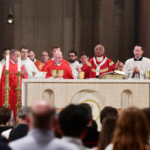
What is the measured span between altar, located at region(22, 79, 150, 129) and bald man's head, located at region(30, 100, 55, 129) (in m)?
3.98

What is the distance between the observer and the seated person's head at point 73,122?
229 cm

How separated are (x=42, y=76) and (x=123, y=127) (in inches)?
170

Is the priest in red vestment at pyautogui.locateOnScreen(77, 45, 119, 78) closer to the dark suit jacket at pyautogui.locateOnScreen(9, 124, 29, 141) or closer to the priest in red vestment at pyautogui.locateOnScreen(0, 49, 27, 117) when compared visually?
the priest in red vestment at pyautogui.locateOnScreen(0, 49, 27, 117)

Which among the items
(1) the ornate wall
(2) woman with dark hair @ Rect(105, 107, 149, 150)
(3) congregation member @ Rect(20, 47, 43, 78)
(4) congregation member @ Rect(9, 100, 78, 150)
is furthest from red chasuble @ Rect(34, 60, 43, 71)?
(4) congregation member @ Rect(9, 100, 78, 150)

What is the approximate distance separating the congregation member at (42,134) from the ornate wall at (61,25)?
8.74m

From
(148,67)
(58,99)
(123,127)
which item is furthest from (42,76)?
(123,127)

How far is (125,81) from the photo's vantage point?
616 centimetres

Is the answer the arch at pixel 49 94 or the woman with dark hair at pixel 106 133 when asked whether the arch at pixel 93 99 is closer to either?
the arch at pixel 49 94

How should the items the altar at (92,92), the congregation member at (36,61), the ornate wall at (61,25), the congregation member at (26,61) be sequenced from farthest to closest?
1. the ornate wall at (61,25)
2. the congregation member at (36,61)
3. the congregation member at (26,61)
4. the altar at (92,92)

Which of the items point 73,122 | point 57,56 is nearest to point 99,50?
point 57,56

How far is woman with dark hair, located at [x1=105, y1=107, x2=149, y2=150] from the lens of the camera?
225 centimetres

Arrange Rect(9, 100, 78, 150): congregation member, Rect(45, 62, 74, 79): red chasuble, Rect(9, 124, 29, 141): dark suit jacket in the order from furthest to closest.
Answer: Rect(45, 62, 74, 79): red chasuble → Rect(9, 124, 29, 141): dark suit jacket → Rect(9, 100, 78, 150): congregation member

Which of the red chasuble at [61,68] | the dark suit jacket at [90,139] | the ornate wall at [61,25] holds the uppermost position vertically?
the ornate wall at [61,25]

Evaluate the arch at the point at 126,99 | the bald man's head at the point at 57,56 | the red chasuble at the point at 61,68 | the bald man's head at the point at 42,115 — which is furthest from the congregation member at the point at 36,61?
the bald man's head at the point at 42,115
